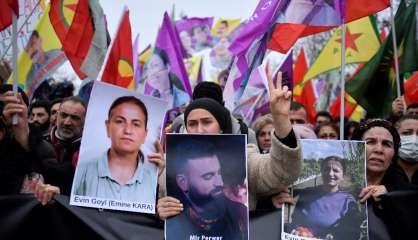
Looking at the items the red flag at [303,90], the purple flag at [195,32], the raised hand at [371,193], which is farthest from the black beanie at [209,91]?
the purple flag at [195,32]

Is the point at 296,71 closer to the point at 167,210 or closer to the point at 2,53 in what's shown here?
the point at 2,53

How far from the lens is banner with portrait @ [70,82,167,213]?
2902 millimetres

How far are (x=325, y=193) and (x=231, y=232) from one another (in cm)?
61

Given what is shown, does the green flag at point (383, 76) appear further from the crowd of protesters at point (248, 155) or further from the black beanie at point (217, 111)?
the black beanie at point (217, 111)

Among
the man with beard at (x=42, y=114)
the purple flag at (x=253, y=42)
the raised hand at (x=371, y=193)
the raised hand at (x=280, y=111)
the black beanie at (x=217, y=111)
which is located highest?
the purple flag at (x=253, y=42)

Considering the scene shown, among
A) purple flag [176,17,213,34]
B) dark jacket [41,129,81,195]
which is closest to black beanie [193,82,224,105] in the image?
dark jacket [41,129,81,195]

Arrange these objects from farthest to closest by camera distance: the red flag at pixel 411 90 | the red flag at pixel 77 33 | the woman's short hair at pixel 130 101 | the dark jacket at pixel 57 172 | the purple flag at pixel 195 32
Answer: the purple flag at pixel 195 32, the red flag at pixel 411 90, the red flag at pixel 77 33, the dark jacket at pixel 57 172, the woman's short hair at pixel 130 101

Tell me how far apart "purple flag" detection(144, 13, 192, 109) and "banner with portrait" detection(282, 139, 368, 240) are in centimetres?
452

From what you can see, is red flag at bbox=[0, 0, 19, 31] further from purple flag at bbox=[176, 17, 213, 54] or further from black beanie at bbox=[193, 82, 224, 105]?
purple flag at bbox=[176, 17, 213, 54]

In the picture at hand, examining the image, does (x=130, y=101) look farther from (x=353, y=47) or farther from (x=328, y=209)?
(x=353, y=47)

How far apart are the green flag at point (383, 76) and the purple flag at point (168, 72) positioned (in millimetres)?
2205

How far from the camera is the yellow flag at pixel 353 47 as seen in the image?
312 inches

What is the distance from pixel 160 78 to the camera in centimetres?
769

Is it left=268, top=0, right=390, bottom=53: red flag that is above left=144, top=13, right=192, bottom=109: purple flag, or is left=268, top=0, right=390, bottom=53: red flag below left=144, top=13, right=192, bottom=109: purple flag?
below
